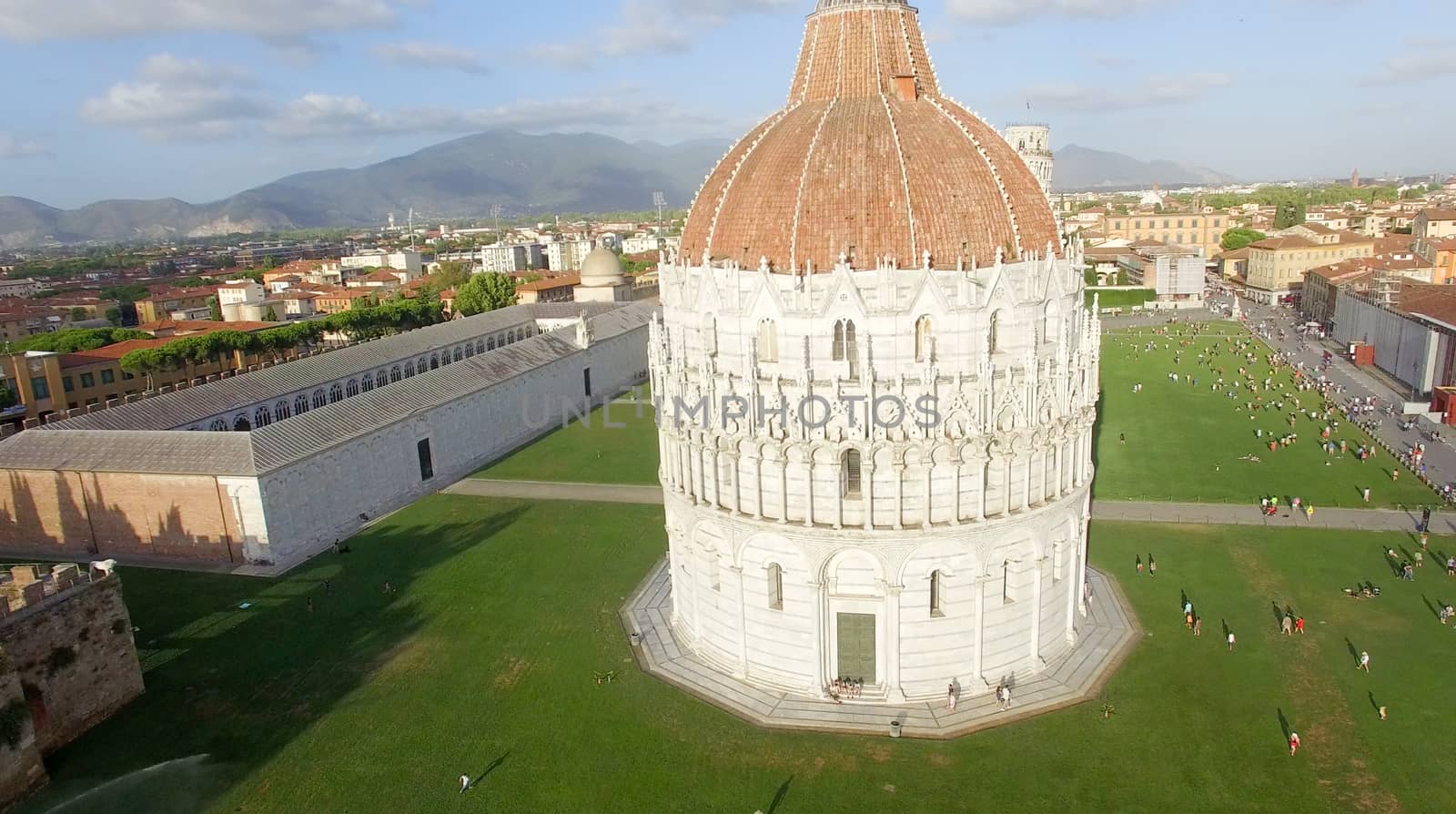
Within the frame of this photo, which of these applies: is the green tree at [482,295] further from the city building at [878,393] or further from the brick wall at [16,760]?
the brick wall at [16,760]

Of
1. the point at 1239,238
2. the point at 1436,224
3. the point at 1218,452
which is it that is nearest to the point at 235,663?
the point at 1218,452

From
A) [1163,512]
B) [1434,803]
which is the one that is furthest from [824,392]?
[1163,512]

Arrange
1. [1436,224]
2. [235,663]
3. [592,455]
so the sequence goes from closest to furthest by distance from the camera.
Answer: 1. [235,663]
2. [592,455]
3. [1436,224]

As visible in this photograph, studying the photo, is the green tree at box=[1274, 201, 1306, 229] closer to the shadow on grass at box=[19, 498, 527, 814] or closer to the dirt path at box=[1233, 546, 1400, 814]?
the dirt path at box=[1233, 546, 1400, 814]

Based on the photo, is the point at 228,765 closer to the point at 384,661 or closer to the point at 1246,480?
the point at 384,661

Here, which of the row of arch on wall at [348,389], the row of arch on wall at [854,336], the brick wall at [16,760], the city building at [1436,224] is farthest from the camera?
the city building at [1436,224]

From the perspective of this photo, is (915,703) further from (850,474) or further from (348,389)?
(348,389)

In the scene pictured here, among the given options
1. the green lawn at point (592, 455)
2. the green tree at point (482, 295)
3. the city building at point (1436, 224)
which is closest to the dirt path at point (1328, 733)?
the green lawn at point (592, 455)
